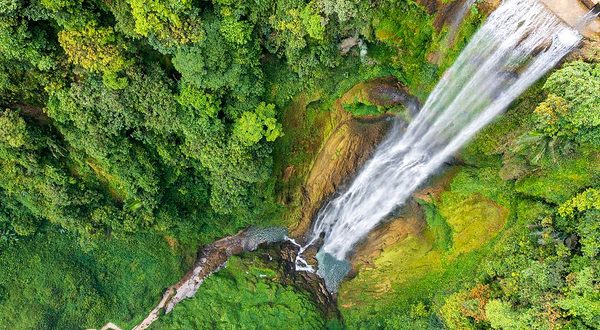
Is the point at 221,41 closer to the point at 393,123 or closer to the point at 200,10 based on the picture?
the point at 200,10

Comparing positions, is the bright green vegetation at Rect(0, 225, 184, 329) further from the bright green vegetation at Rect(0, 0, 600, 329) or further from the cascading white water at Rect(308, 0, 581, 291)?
the cascading white water at Rect(308, 0, 581, 291)

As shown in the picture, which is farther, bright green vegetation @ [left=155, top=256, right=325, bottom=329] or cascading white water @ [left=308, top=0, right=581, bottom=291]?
bright green vegetation @ [left=155, top=256, right=325, bottom=329]

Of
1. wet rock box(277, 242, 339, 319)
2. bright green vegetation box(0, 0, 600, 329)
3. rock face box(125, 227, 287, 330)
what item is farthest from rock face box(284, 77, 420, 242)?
rock face box(125, 227, 287, 330)

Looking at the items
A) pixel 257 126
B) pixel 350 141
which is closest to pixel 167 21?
pixel 257 126

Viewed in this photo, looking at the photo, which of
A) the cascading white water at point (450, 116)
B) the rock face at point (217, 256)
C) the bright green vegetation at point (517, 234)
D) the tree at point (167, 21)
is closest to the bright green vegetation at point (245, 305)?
the rock face at point (217, 256)

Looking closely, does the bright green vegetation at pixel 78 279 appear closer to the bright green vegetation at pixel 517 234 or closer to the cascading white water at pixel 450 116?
the cascading white water at pixel 450 116

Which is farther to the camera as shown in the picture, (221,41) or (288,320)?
(288,320)

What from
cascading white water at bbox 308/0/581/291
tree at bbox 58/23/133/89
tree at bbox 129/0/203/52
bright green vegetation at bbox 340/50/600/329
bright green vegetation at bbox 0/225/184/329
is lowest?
bright green vegetation at bbox 340/50/600/329

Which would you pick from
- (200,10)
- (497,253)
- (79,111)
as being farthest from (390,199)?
(79,111)
